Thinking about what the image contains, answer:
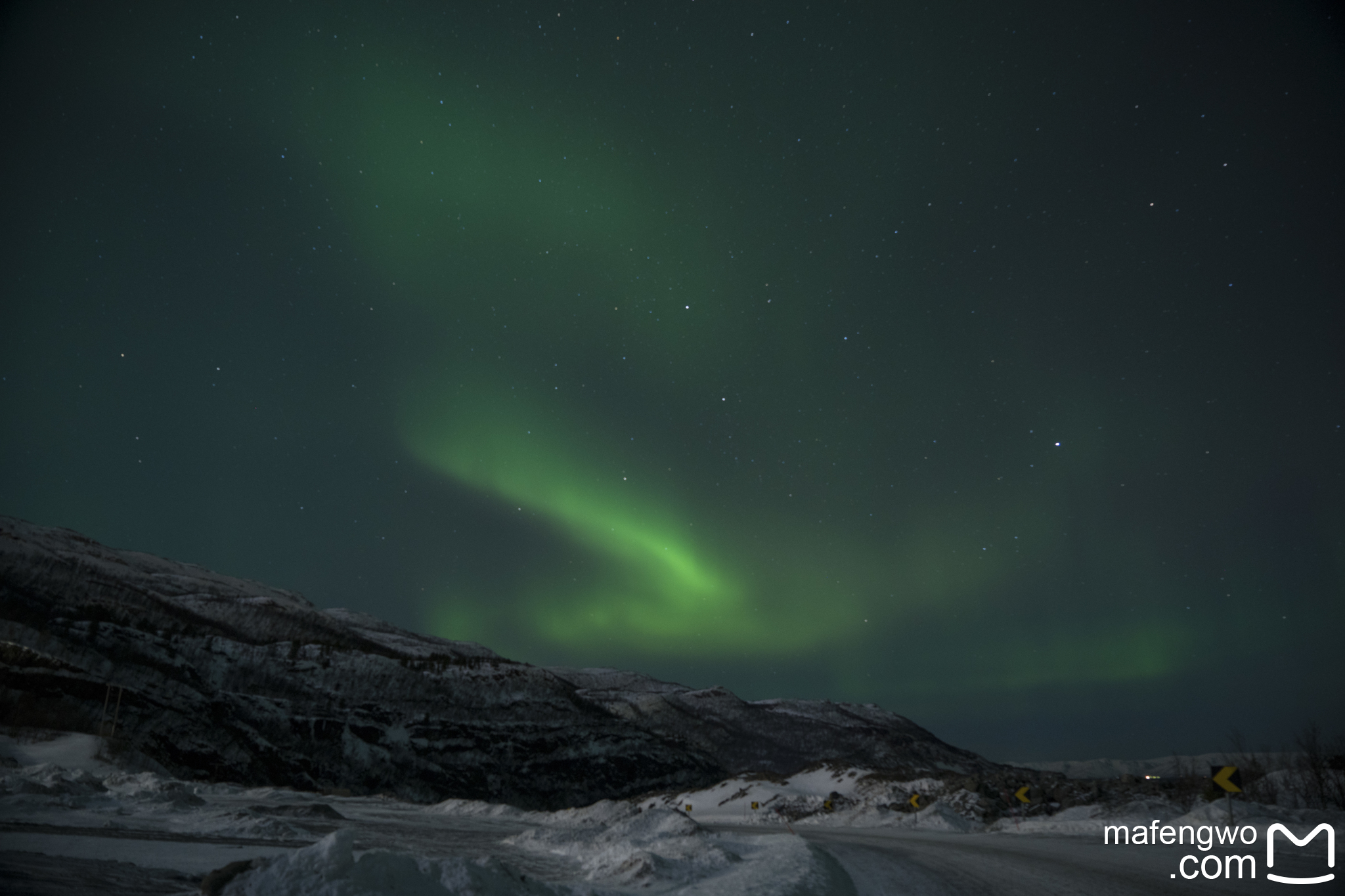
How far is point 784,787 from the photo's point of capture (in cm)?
6350

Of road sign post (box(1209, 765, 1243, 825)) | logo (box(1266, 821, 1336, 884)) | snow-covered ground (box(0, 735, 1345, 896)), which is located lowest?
snow-covered ground (box(0, 735, 1345, 896))

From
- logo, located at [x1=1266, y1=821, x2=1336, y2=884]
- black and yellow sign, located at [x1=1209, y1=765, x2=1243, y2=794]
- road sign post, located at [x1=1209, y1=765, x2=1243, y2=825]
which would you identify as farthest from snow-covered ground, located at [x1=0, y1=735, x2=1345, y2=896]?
black and yellow sign, located at [x1=1209, y1=765, x2=1243, y2=794]

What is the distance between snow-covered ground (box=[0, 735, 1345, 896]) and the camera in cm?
876

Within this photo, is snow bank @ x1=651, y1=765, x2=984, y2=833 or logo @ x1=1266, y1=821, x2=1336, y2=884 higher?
logo @ x1=1266, y1=821, x2=1336, y2=884

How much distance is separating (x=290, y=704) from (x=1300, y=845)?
96866 millimetres

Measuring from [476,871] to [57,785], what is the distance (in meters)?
25.3

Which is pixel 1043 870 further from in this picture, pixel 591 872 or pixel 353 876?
pixel 353 876

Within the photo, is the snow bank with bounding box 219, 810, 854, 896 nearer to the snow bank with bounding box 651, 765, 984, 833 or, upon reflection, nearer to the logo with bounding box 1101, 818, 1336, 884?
the logo with bounding box 1101, 818, 1336, 884

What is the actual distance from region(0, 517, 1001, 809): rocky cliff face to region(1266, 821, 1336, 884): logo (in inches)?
2108

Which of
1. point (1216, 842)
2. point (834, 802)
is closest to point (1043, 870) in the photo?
point (1216, 842)

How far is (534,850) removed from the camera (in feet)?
72.8

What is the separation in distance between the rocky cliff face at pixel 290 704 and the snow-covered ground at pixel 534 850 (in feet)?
98.8

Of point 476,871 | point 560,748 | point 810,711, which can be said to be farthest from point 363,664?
point 810,711

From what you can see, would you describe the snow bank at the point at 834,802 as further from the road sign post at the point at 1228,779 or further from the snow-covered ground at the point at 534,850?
the road sign post at the point at 1228,779
